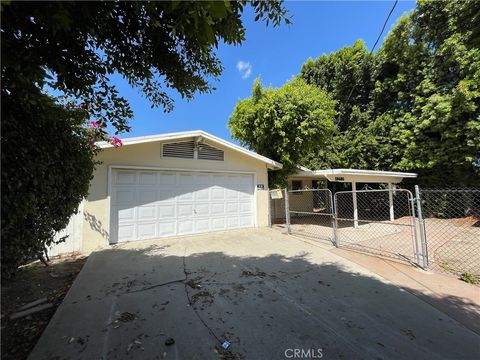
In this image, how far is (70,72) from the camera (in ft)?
8.16

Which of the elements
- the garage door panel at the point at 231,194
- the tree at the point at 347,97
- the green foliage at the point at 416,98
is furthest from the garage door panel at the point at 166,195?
the green foliage at the point at 416,98

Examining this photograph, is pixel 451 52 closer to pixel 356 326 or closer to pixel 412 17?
pixel 412 17

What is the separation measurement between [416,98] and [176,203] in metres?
12.8

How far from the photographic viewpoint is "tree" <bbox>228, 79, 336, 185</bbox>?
1067 cm

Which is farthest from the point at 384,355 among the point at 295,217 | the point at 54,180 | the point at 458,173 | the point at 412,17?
the point at 412,17

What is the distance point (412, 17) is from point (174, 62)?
50.3 ft

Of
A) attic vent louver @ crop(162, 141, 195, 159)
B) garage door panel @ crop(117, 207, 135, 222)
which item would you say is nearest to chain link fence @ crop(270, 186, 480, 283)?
attic vent louver @ crop(162, 141, 195, 159)

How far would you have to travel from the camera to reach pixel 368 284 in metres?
4.30

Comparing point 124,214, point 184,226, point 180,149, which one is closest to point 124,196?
point 124,214

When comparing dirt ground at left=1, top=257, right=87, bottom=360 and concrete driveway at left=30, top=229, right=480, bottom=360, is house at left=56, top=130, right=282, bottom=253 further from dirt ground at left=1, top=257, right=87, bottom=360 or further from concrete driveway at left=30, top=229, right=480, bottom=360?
concrete driveway at left=30, top=229, right=480, bottom=360

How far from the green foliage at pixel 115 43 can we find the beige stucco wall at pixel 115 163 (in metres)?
3.10

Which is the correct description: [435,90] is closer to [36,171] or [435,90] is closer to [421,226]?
[421,226]

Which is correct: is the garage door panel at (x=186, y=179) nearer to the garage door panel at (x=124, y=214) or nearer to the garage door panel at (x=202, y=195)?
the garage door panel at (x=202, y=195)

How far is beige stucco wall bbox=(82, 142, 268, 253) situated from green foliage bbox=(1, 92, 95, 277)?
114 inches
